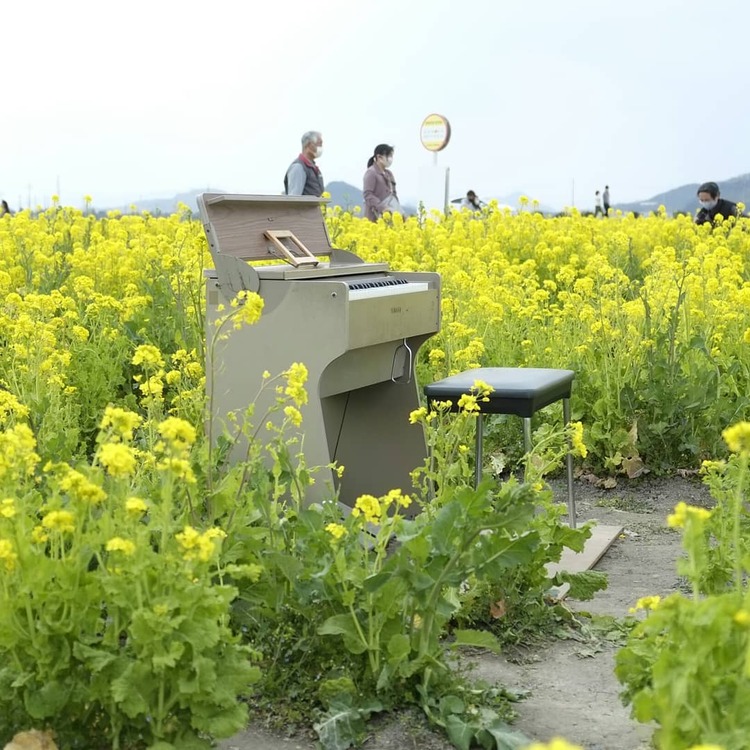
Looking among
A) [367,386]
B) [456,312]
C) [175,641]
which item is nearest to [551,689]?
[175,641]

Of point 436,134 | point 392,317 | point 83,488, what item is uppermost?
point 436,134

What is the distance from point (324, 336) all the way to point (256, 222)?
629 mm

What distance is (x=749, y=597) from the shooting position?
203 centimetres

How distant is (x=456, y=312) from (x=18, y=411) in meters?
3.31

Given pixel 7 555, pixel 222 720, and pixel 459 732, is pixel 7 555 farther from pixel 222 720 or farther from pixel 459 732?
pixel 459 732

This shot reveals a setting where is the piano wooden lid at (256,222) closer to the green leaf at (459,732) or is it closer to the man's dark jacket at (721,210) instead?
the green leaf at (459,732)

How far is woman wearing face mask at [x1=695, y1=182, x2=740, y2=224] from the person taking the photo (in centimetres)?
1181

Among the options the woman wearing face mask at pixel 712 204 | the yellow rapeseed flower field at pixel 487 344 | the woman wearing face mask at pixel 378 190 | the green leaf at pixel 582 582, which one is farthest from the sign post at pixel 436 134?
the green leaf at pixel 582 582

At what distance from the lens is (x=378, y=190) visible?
40.3 ft

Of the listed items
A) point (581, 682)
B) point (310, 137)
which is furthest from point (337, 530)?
point (310, 137)

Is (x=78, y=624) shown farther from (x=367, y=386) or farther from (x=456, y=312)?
(x=456, y=312)

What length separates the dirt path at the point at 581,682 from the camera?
Answer: 8.48 ft

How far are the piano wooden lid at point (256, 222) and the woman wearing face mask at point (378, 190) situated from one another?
297 inches

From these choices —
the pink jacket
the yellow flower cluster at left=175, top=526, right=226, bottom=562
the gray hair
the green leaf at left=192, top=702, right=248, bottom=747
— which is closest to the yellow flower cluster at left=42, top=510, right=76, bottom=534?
the yellow flower cluster at left=175, top=526, right=226, bottom=562
